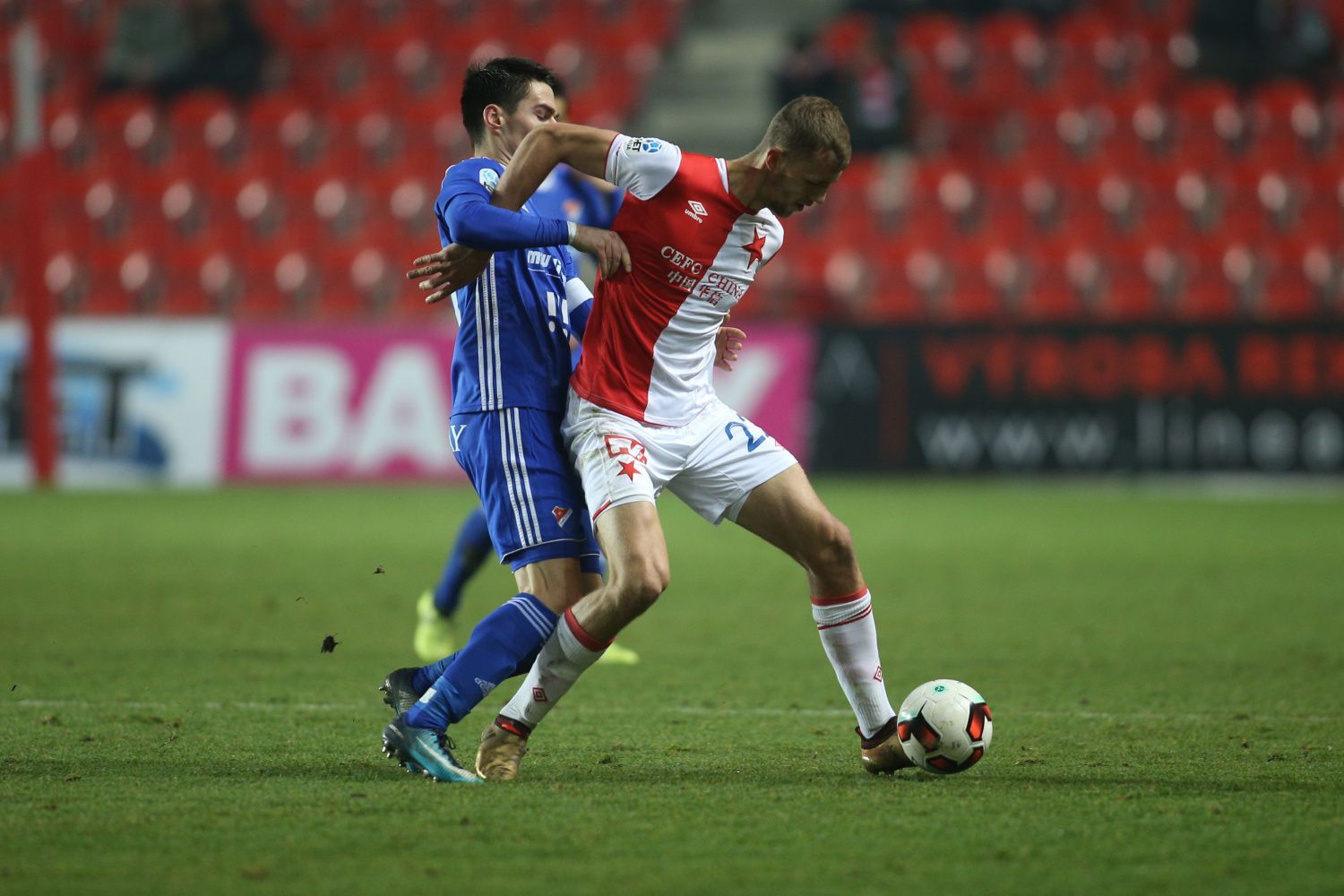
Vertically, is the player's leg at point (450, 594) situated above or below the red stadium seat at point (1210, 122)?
below

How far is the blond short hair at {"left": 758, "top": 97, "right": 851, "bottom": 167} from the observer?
4.36 meters

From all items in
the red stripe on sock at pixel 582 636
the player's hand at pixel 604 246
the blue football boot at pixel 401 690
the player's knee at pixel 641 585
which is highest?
the player's hand at pixel 604 246

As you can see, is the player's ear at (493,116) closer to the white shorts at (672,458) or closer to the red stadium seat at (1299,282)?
the white shorts at (672,458)

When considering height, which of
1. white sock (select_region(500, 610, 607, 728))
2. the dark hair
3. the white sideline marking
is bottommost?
the white sideline marking

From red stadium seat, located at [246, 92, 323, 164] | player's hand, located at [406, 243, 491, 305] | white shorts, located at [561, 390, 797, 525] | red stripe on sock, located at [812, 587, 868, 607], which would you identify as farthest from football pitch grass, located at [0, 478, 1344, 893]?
red stadium seat, located at [246, 92, 323, 164]

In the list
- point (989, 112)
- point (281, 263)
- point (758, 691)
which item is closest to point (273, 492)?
point (281, 263)

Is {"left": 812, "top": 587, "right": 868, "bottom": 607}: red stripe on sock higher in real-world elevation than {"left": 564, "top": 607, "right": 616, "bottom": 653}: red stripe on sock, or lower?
higher

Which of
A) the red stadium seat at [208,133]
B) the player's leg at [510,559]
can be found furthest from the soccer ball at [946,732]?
the red stadium seat at [208,133]

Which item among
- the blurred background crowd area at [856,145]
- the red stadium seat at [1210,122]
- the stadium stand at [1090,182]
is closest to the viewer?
the stadium stand at [1090,182]

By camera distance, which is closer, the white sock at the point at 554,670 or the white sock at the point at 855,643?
the white sock at the point at 554,670

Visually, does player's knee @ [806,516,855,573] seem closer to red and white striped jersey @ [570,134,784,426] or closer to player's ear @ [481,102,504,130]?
red and white striped jersey @ [570,134,784,426]

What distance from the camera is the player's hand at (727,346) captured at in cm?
500

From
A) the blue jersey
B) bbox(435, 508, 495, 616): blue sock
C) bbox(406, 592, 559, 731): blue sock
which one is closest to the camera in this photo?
bbox(406, 592, 559, 731): blue sock

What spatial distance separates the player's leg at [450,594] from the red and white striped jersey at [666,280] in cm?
211
